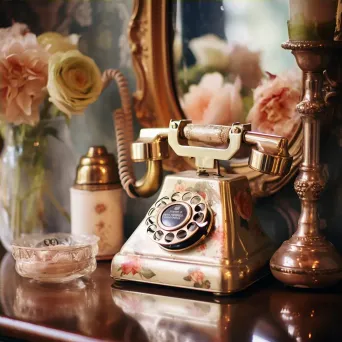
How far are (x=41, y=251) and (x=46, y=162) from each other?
1.27ft

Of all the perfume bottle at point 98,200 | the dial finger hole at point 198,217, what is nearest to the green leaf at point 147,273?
the dial finger hole at point 198,217

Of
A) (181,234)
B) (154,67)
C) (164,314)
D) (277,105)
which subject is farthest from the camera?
(154,67)

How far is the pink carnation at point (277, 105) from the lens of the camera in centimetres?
118

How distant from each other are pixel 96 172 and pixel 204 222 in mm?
286

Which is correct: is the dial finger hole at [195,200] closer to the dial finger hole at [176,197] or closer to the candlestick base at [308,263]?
the dial finger hole at [176,197]

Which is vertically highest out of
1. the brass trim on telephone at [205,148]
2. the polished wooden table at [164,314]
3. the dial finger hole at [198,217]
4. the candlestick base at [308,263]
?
the brass trim on telephone at [205,148]

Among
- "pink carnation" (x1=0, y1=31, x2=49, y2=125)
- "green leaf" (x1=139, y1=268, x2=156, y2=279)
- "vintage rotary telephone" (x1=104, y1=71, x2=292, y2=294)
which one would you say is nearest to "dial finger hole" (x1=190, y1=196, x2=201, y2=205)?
"vintage rotary telephone" (x1=104, y1=71, x2=292, y2=294)

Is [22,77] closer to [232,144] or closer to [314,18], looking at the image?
[232,144]

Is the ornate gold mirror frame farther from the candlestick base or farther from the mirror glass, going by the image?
the candlestick base

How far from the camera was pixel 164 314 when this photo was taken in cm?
99

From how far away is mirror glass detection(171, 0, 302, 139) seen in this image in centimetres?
119

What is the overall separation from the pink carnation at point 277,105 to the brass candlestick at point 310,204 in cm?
13

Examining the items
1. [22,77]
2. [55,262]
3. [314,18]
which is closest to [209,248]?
[55,262]

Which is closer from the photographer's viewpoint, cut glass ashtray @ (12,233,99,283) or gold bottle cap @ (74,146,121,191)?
cut glass ashtray @ (12,233,99,283)
